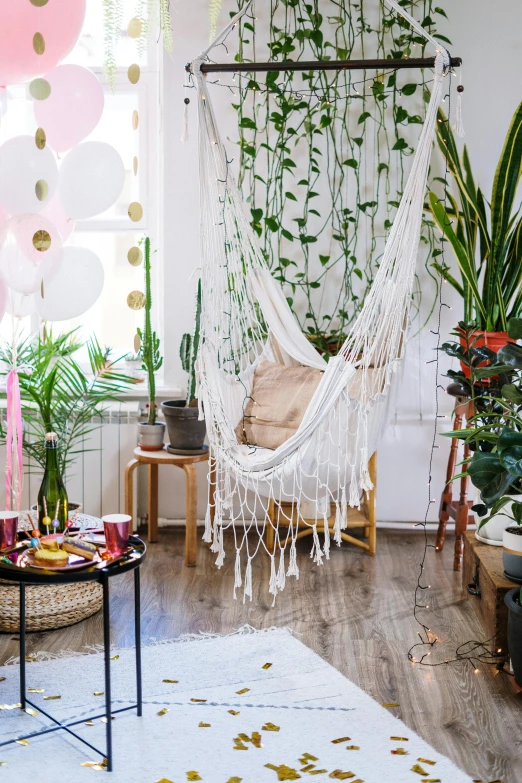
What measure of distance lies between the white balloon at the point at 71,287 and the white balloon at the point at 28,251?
0.12 feet

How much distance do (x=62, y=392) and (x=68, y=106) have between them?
1170 millimetres

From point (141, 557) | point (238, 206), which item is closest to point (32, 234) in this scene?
point (238, 206)

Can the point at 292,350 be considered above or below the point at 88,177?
below

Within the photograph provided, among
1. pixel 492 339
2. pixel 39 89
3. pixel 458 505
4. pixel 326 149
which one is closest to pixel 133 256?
pixel 39 89

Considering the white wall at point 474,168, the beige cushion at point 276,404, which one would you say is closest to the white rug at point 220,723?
the beige cushion at point 276,404

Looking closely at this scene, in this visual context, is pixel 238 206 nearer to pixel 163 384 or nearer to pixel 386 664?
pixel 163 384

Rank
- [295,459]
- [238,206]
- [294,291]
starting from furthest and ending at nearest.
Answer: [294,291], [238,206], [295,459]

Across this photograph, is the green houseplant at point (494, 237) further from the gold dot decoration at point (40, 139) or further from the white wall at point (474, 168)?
the gold dot decoration at point (40, 139)

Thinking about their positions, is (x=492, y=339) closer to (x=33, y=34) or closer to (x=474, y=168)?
(x=474, y=168)

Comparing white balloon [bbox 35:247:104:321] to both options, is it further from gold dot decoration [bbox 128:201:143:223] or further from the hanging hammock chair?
the hanging hammock chair

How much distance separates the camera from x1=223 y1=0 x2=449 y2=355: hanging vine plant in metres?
3.31

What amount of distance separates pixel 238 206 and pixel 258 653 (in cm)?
133

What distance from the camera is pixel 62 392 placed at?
10.1ft

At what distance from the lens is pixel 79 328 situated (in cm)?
365
